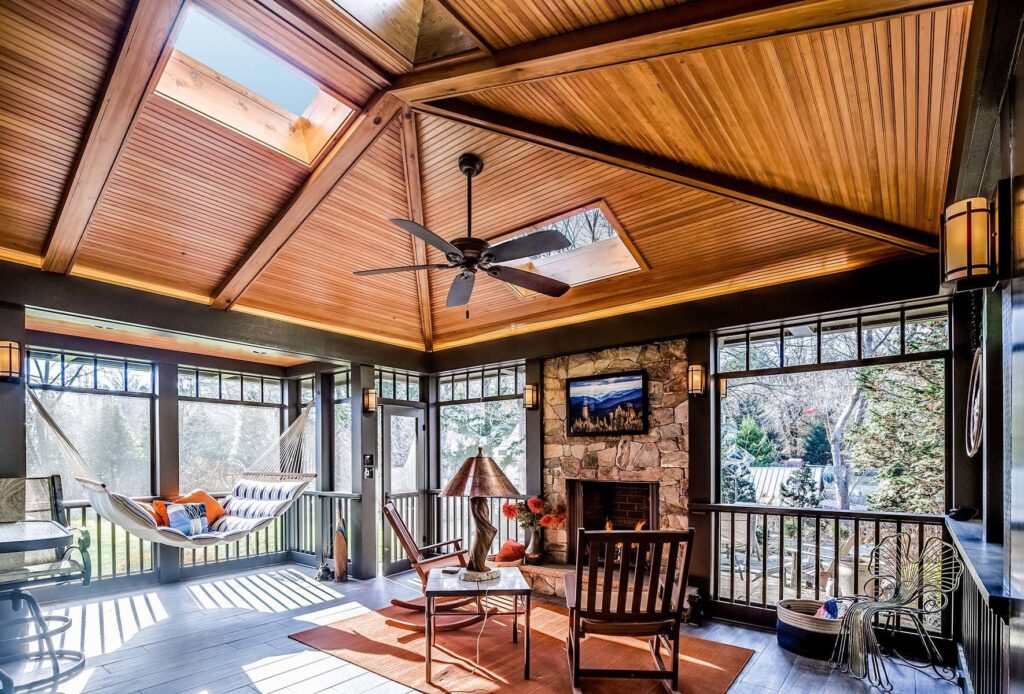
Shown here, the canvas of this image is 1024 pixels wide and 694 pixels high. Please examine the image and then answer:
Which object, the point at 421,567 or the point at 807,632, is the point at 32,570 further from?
the point at 807,632

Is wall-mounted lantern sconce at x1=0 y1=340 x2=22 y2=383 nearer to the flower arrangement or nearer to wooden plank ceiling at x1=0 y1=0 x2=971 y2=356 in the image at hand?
wooden plank ceiling at x1=0 y1=0 x2=971 y2=356

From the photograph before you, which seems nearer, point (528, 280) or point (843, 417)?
point (528, 280)

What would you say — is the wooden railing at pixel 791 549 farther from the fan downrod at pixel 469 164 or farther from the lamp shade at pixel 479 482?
the fan downrod at pixel 469 164

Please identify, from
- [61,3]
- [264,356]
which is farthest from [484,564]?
[264,356]

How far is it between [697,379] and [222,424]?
6.00 metres

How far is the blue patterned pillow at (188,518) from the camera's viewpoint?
238 inches

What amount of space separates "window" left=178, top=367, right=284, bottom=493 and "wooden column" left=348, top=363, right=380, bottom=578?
1.79 metres

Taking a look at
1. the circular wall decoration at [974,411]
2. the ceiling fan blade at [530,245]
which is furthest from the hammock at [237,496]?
the circular wall decoration at [974,411]

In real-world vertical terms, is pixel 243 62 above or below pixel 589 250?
above

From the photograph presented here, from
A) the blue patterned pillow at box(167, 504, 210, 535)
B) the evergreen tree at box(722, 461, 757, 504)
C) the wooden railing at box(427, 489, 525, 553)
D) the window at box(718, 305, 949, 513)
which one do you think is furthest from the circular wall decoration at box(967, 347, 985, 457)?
the blue patterned pillow at box(167, 504, 210, 535)

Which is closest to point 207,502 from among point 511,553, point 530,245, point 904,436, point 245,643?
point 245,643

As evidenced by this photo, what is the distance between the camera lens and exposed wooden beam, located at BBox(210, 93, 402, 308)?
12.7 ft

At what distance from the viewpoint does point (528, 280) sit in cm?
416

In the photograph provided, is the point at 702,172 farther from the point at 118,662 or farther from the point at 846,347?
the point at 118,662
